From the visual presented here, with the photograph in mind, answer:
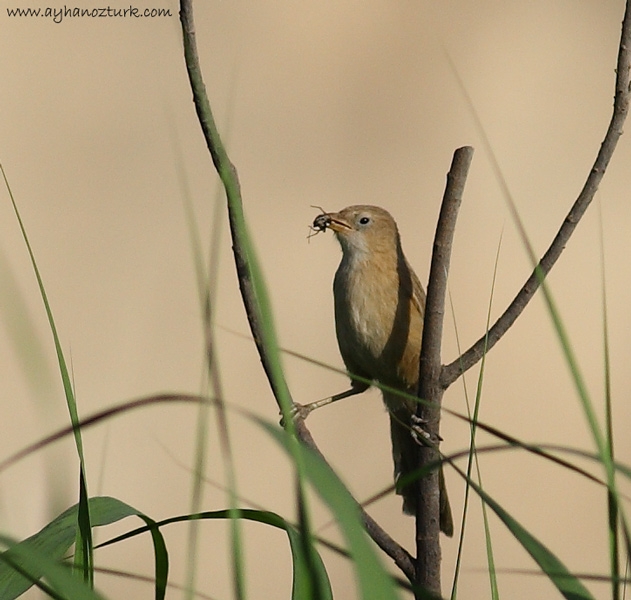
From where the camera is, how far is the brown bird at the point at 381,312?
5.77ft

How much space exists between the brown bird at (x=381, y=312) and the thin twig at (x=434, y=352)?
73 centimetres

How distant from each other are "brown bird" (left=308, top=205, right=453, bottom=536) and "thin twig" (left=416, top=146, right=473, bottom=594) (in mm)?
731

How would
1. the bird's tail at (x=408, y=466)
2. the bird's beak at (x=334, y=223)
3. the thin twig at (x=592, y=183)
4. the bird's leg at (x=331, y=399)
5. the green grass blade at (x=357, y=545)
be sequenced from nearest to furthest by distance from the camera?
the green grass blade at (x=357, y=545), the thin twig at (x=592, y=183), the bird's leg at (x=331, y=399), the bird's tail at (x=408, y=466), the bird's beak at (x=334, y=223)

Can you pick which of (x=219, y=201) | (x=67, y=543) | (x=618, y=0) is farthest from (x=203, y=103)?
(x=618, y=0)

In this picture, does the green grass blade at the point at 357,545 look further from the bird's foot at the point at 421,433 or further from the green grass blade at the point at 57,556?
the bird's foot at the point at 421,433

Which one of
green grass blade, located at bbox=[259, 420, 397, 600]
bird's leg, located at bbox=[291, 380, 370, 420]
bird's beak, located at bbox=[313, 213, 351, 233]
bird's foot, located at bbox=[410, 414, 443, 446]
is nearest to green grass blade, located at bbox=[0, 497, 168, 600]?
green grass blade, located at bbox=[259, 420, 397, 600]

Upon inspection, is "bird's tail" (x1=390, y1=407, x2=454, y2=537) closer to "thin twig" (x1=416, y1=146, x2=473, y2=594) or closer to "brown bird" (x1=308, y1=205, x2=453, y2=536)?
"brown bird" (x1=308, y1=205, x2=453, y2=536)

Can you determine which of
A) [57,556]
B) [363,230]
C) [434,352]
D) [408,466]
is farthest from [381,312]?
[57,556]

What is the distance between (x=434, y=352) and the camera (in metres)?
0.96

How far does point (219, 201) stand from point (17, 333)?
209 mm

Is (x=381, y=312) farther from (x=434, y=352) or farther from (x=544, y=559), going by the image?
(x=544, y=559)

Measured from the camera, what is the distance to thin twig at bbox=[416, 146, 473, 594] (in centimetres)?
94

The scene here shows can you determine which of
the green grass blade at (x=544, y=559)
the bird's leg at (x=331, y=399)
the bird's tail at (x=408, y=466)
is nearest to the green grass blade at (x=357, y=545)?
the green grass blade at (x=544, y=559)

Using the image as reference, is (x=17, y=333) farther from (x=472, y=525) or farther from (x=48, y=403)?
(x=472, y=525)
